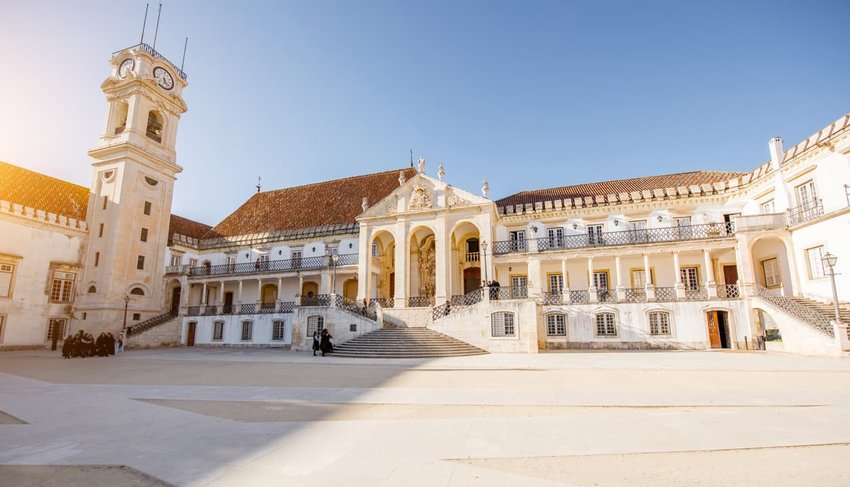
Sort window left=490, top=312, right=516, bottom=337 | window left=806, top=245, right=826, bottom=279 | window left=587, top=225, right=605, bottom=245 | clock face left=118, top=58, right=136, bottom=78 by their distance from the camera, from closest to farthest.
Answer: window left=806, top=245, right=826, bottom=279 → window left=490, top=312, right=516, bottom=337 → window left=587, top=225, right=605, bottom=245 → clock face left=118, top=58, right=136, bottom=78

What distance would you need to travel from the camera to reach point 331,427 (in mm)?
5676

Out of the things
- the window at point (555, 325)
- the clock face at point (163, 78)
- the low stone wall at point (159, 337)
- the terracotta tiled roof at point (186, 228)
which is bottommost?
the low stone wall at point (159, 337)

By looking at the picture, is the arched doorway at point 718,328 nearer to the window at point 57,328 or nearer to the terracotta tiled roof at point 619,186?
the terracotta tiled roof at point 619,186

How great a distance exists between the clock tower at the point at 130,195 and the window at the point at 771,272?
3787 centimetres

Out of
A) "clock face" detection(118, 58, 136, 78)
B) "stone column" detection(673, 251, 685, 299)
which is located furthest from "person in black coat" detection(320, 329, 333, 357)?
"clock face" detection(118, 58, 136, 78)

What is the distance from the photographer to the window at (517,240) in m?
25.7

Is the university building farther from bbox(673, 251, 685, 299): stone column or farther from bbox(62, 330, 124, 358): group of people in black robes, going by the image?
bbox(62, 330, 124, 358): group of people in black robes

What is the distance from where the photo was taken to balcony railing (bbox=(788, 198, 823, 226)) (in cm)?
1825

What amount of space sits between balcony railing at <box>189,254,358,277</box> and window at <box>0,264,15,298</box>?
9.86 metres

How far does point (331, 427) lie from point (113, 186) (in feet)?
108

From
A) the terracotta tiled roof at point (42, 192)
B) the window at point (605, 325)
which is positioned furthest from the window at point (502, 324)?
the terracotta tiled roof at point (42, 192)

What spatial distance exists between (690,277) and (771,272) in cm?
361

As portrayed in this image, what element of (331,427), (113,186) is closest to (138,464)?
(331,427)

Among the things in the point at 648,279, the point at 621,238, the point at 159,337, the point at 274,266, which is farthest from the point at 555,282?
the point at 159,337
